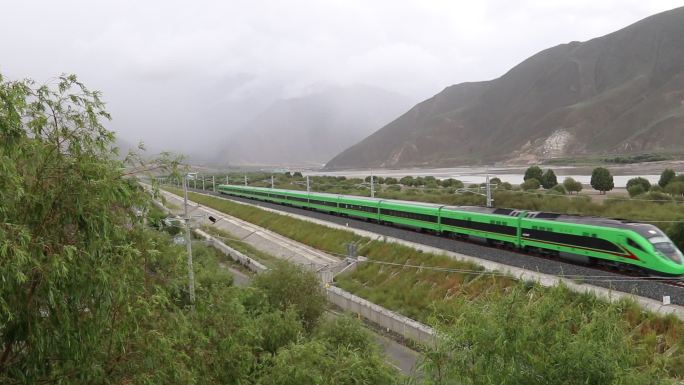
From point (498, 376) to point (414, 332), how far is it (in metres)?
15.7

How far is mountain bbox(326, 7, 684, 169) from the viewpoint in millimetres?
131250

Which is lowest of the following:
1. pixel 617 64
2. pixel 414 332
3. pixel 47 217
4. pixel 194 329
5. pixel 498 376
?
pixel 414 332

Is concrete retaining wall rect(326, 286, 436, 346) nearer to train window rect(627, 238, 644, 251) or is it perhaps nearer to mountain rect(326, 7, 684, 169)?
train window rect(627, 238, 644, 251)

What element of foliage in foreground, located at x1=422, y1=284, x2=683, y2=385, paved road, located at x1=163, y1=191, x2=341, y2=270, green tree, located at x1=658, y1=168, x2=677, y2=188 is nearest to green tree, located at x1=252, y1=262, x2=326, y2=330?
paved road, located at x1=163, y1=191, x2=341, y2=270

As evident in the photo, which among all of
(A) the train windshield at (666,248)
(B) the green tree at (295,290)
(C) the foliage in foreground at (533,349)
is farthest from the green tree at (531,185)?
(C) the foliage in foreground at (533,349)

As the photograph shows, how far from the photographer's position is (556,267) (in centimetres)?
2527

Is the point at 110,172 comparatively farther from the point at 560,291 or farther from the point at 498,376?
the point at 560,291

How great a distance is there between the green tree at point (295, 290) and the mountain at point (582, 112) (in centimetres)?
11434

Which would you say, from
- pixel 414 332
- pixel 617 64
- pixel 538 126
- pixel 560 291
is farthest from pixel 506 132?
pixel 560 291

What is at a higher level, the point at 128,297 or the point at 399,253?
the point at 128,297

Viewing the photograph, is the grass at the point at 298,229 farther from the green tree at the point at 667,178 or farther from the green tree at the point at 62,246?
the green tree at the point at 62,246

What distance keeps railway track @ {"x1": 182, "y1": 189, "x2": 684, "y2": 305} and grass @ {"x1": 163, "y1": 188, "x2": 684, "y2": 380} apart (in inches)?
74.5

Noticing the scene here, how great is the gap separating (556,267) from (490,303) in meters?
16.5

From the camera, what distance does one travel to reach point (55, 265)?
5.88 m
